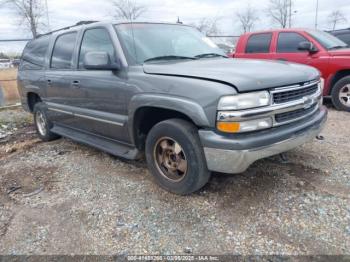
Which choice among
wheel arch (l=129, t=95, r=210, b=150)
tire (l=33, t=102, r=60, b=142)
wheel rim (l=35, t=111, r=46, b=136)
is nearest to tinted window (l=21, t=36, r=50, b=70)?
tire (l=33, t=102, r=60, b=142)

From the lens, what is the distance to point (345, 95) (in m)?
6.34

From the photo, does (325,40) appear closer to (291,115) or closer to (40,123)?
(291,115)

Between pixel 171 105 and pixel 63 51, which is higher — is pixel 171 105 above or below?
below

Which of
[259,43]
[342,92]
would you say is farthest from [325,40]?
[259,43]

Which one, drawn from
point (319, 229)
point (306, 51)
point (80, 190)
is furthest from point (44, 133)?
point (306, 51)

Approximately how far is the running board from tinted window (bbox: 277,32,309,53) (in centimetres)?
499

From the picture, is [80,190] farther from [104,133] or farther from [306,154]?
[306,154]

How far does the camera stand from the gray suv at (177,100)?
8.40ft

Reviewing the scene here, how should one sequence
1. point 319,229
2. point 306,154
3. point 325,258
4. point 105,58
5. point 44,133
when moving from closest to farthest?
point 325,258
point 319,229
point 105,58
point 306,154
point 44,133

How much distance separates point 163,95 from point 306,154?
2140 mm

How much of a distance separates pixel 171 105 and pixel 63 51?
97.5 inches

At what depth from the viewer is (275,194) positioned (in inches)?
119

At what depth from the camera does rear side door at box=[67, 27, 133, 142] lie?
11.2 ft

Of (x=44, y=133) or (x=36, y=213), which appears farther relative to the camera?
(x=44, y=133)
